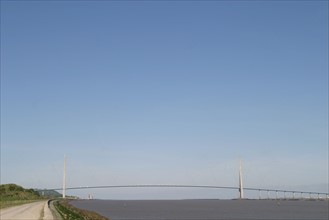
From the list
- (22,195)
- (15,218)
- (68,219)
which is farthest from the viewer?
(22,195)

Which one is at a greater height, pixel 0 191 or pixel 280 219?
pixel 0 191

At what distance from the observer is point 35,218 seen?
4375 centimetres

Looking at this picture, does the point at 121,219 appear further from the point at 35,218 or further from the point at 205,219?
the point at 35,218

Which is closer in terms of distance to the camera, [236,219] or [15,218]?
[15,218]

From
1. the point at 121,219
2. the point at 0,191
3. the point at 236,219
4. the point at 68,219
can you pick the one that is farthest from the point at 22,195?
the point at 68,219

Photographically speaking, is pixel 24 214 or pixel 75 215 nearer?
pixel 24 214

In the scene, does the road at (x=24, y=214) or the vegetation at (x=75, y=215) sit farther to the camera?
the vegetation at (x=75, y=215)

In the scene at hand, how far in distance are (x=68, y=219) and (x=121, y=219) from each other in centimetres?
3254

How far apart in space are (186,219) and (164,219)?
444 cm

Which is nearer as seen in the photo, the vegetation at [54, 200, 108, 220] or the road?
the road

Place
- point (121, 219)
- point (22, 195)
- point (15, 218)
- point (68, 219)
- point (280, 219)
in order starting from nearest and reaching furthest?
point (15, 218)
point (68, 219)
point (121, 219)
point (280, 219)
point (22, 195)

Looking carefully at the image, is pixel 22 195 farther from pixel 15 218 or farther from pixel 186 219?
pixel 15 218

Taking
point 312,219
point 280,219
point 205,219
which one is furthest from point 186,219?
point 312,219

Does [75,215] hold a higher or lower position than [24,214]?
lower
